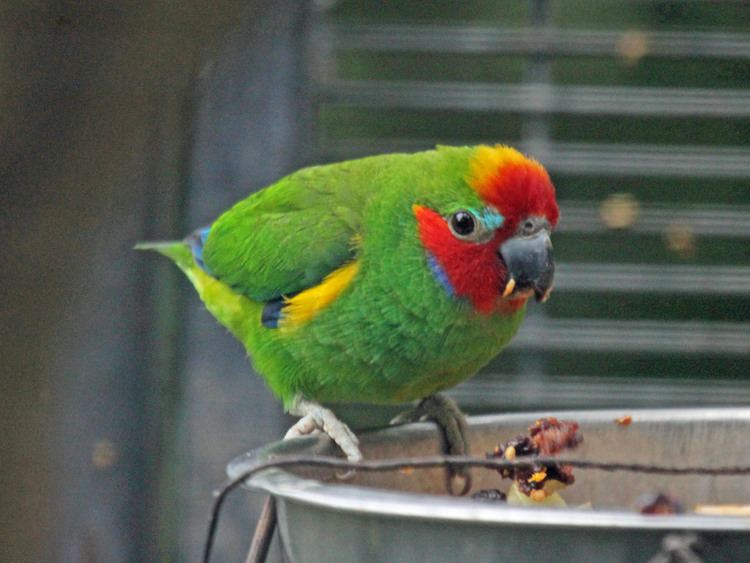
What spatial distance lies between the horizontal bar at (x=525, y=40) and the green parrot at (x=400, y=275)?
1114 mm

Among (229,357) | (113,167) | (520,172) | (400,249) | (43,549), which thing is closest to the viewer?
(520,172)

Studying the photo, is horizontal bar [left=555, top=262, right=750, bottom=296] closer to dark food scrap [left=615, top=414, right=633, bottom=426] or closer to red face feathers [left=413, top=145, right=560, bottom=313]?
red face feathers [left=413, top=145, right=560, bottom=313]

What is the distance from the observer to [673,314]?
10.8 feet

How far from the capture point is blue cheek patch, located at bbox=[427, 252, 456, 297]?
6.01 feet

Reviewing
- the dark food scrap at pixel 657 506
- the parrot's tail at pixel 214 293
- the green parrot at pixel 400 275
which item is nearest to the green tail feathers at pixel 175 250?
the parrot's tail at pixel 214 293

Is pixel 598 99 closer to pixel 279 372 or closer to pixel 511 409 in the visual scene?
pixel 511 409

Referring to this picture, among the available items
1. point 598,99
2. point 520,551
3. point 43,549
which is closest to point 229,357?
point 43,549

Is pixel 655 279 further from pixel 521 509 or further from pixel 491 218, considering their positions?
pixel 521 509

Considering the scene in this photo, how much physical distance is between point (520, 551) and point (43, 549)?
1.65 m

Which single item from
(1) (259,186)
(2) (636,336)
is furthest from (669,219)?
(1) (259,186)

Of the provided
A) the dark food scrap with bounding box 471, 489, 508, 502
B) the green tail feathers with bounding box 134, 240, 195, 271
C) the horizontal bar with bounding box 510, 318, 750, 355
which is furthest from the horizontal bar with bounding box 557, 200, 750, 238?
the dark food scrap with bounding box 471, 489, 508, 502

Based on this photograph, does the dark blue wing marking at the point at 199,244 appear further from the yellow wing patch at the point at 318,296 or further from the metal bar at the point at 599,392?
the metal bar at the point at 599,392

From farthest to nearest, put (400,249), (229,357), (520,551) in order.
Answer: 1. (229,357)
2. (400,249)
3. (520,551)

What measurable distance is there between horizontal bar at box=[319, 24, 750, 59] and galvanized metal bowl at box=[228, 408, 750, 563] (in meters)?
1.76
